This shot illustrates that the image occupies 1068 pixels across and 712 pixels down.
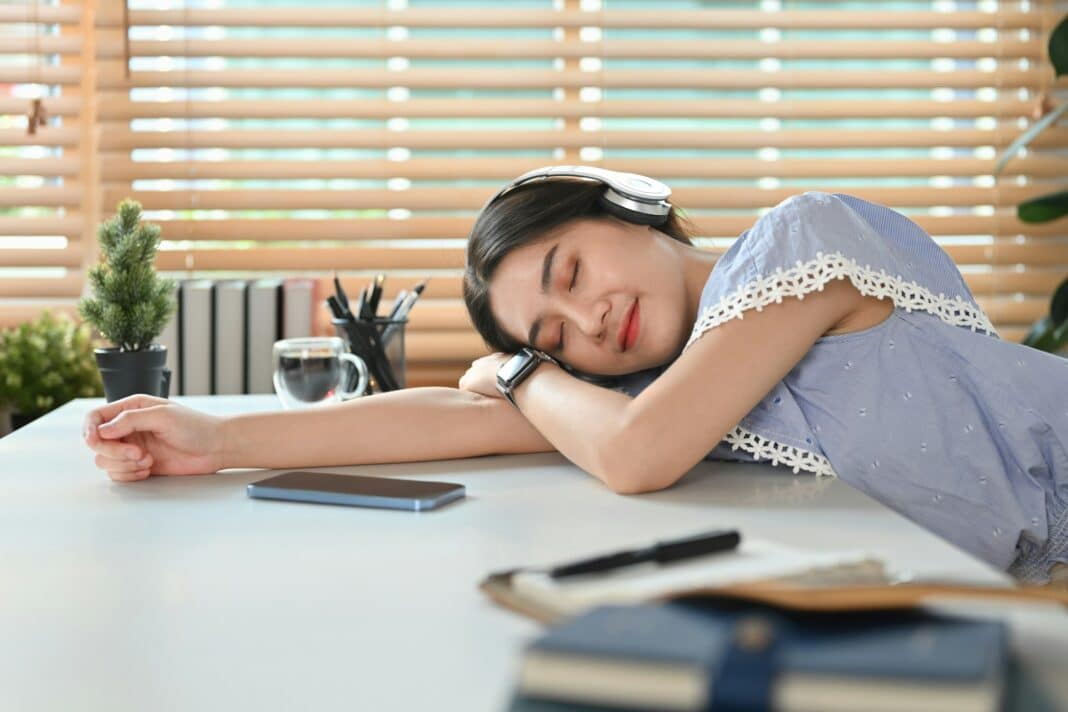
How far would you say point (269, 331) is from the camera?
212cm

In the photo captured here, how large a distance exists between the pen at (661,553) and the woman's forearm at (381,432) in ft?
1.71

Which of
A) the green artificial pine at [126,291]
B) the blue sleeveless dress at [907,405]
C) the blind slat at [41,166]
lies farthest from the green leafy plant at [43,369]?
the blue sleeveless dress at [907,405]

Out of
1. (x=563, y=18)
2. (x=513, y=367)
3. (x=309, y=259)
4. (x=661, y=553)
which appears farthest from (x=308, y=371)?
(x=563, y=18)

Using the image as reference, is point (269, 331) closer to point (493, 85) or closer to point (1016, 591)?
point (493, 85)

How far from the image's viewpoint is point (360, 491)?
89 cm

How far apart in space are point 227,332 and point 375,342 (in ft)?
2.07

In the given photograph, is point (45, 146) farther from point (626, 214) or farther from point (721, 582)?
point (721, 582)

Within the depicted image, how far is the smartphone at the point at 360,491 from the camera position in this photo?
872 millimetres

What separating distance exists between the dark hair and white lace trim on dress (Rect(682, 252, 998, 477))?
202 mm

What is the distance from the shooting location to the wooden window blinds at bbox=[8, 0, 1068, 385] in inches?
98.7

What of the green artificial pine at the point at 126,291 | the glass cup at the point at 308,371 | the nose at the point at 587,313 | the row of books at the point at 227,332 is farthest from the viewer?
the row of books at the point at 227,332

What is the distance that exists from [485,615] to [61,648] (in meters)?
0.20

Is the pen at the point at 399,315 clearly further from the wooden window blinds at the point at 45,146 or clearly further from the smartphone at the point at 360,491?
the wooden window blinds at the point at 45,146

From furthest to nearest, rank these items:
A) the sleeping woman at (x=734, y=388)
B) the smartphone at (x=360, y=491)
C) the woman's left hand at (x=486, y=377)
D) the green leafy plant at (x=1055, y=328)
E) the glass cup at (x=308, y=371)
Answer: the green leafy plant at (x=1055, y=328) < the glass cup at (x=308, y=371) < the woman's left hand at (x=486, y=377) < the sleeping woman at (x=734, y=388) < the smartphone at (x=360, y=491)
